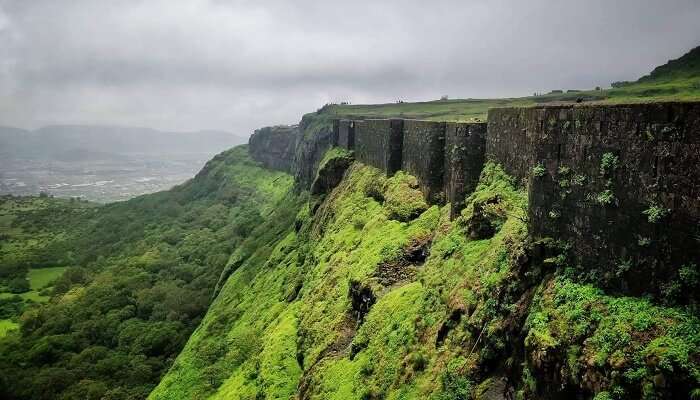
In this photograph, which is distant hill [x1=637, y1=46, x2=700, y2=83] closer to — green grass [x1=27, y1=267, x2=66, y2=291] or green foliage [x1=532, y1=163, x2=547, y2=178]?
green foliage [x1=532, y1=163, x2=547, y2=178]

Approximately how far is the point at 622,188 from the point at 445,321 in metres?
8.17

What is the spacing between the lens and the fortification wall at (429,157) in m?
30.4

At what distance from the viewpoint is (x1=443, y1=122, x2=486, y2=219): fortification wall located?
2528cm

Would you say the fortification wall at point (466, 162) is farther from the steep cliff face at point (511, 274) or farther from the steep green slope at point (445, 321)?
the steep green slope at point (445, 321)

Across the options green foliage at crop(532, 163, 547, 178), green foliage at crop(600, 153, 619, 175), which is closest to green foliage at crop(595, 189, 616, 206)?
green foliage at crop(600, 153, 619, 175)

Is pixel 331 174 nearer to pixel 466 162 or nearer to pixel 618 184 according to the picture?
pixel 466 162

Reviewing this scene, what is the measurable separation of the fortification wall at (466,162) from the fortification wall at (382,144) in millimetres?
12250

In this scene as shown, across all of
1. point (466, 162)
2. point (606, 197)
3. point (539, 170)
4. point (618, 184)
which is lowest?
point (606, 197)

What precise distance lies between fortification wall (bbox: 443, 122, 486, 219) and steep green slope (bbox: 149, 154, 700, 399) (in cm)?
130

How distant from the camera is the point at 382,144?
42.0 metres

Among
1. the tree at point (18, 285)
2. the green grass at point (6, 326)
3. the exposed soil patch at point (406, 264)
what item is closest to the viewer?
the exposed soil patch at point (406, 264)

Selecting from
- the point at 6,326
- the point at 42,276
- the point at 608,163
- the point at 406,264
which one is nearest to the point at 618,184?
the point at 608,163

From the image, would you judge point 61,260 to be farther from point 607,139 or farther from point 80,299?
point 607,139

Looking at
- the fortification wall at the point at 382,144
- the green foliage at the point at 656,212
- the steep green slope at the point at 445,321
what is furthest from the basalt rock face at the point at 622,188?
the fortification wall at the point at 382,144
